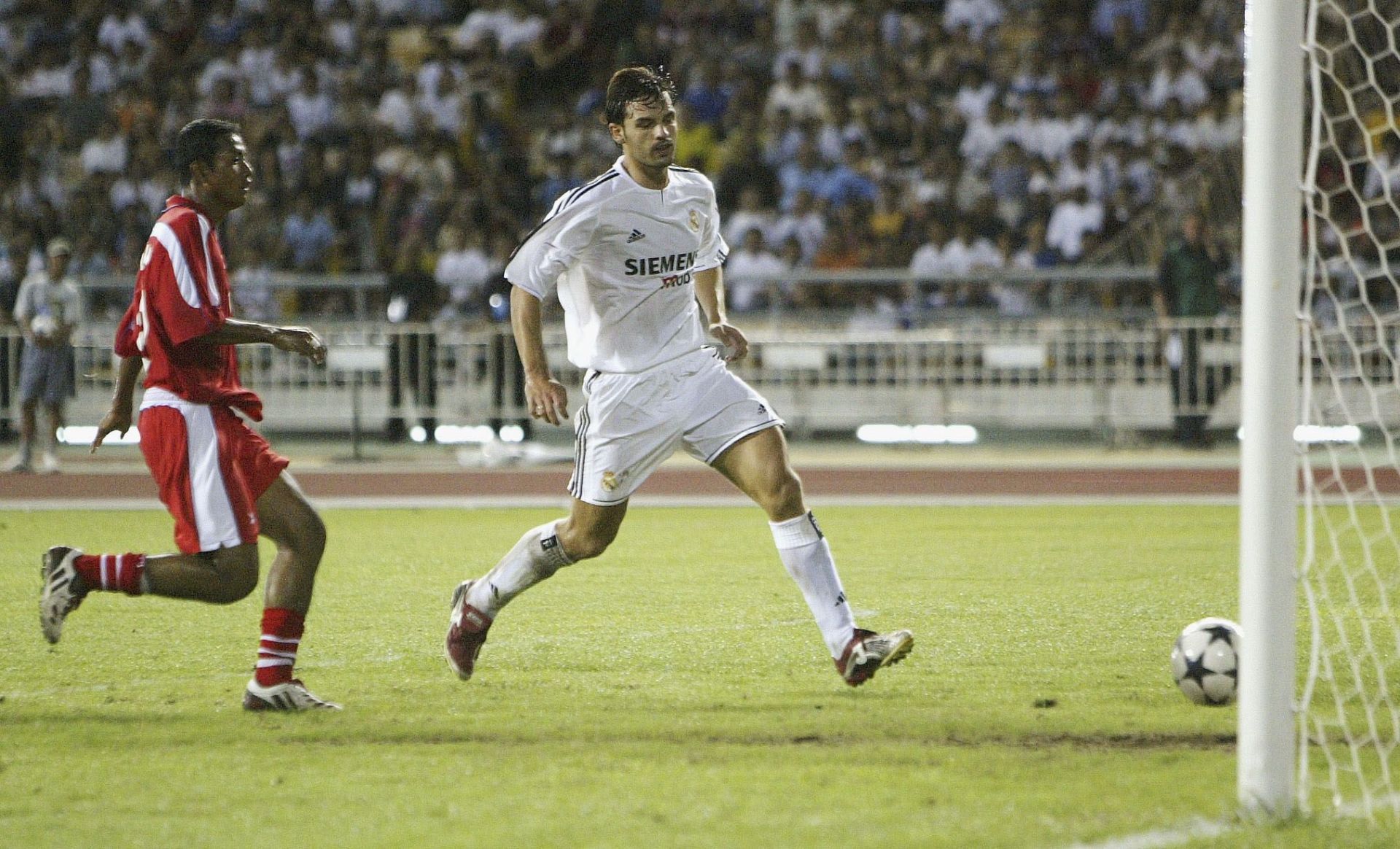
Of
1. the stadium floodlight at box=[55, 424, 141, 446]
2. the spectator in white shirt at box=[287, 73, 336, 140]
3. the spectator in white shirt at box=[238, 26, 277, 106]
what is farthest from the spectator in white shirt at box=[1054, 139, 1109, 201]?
the stadium floodlight at box=[55, 424, 141, 446]

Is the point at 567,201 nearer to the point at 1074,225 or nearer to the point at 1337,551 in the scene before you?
the point at 1337,551

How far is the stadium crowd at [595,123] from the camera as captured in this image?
20219mm

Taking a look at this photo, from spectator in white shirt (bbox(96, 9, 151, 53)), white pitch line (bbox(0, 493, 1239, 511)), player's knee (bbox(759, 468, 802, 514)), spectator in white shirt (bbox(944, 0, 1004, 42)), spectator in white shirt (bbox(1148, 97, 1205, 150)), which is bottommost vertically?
white pitch line (bbox(0, 493, 1239, 511))

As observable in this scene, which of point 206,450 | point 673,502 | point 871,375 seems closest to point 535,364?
point 206,450

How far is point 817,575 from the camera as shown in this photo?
20.2ft

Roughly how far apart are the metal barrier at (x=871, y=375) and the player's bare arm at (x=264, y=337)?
12.6 metres

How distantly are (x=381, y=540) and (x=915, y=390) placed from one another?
8.57m

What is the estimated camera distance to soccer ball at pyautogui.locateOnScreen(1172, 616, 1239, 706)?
18.5 feet

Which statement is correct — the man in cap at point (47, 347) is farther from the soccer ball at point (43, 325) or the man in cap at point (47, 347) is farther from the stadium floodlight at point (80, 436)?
the stadium floodlight at point (80, 436)

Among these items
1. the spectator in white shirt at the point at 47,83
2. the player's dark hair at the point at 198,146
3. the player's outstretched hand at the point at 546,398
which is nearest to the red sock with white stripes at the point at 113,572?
the player's dark hair at the point at 198,146

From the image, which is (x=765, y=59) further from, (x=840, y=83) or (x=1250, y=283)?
(x=1250, y=283)

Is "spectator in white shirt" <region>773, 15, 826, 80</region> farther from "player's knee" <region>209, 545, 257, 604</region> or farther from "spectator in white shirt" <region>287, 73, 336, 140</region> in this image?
"player's knee" <region>209, 545, 257, 604</region>

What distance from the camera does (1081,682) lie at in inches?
242

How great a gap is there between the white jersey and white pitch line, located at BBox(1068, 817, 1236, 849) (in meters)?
2.91
